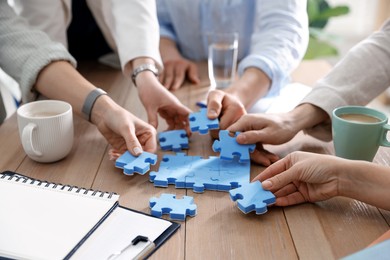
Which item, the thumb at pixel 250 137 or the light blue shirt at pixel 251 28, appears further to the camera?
the light blue shirt at pixel 251 28

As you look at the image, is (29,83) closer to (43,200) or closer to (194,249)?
(43,200)

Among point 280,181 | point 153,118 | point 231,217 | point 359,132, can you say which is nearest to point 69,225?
point 231,217

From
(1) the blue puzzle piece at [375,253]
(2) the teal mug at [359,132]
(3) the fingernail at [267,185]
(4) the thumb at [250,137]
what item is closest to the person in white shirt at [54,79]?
(4) the thumb at [250,137]

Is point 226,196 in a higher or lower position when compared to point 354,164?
lower

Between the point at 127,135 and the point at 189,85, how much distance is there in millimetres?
563

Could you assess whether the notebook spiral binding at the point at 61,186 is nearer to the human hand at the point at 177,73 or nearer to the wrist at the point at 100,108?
the wrist at the point at 100,108

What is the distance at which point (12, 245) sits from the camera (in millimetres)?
791

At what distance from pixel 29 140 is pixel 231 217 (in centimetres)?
50

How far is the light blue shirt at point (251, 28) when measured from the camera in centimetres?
152

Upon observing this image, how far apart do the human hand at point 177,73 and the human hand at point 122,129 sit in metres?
0.41

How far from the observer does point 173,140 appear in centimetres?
124

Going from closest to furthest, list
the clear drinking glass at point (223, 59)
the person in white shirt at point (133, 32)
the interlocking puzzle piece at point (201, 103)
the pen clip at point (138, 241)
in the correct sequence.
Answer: the pen clip at point (138, 241)
the person in white shirt at point (133, 32)
the interlocking puzzle piece at point (201, 103)
the clear drinking glass at point (223, 59)

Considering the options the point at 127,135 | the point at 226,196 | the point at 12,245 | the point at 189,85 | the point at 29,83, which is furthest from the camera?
the point at 189,85

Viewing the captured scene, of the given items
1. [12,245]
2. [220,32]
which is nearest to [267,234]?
[12,245]
